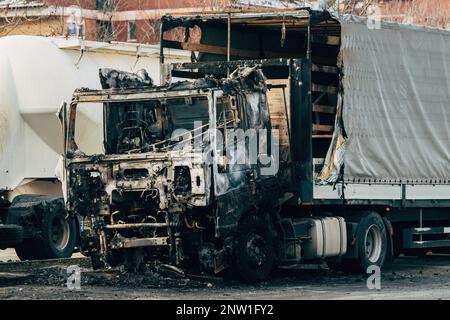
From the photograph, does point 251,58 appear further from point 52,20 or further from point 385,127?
point 52,20

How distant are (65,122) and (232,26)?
388cm

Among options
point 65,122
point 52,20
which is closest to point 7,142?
point 65,122

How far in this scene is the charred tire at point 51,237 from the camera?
23250 mm

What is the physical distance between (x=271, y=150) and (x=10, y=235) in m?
5.17

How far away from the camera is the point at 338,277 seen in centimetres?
2048

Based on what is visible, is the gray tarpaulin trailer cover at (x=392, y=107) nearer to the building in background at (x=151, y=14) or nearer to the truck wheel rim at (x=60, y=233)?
the truck wheel rim at (x=60, y=233)

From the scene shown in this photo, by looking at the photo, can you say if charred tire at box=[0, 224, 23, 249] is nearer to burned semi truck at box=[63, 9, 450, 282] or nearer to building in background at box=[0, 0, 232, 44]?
burned semi truck at box=[63, 9, 450, 282]

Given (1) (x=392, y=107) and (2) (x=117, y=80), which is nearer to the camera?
(2) (x=117, y=80)

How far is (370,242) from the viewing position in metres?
21.1

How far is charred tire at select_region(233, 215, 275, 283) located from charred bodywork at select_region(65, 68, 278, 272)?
0.18 m

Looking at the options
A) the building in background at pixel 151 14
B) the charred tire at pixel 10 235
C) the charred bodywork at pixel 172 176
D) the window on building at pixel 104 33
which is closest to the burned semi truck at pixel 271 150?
the charred bodywork at pixel 172 176

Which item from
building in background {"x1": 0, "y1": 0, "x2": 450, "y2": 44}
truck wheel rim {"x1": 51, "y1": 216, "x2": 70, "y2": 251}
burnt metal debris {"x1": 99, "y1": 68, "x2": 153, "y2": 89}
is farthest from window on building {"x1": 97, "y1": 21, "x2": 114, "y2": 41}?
burnt metal debris {"x1": 99, "y1": 68, "x2": 153, "y2": 89}

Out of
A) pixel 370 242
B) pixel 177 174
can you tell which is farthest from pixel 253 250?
pixel 370 242

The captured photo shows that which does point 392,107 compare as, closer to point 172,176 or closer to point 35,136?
point 172,176
